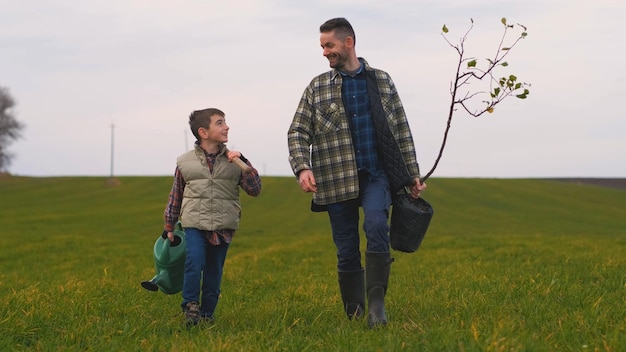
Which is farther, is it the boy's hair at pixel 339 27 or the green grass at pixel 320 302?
the boy's hair at pixel 339 27

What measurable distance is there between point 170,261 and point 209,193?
802mm

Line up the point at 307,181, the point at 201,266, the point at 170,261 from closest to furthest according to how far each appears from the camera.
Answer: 1. the point at 307,181
2. the point at 201,266
3. the point at 170,261

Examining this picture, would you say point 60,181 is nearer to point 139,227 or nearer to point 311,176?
point 139,227

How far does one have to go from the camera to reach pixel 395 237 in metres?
6.00

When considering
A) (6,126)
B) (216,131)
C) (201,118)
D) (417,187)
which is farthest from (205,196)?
(6,126)

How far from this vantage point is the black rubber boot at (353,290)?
6.14m

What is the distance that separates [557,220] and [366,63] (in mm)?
38504

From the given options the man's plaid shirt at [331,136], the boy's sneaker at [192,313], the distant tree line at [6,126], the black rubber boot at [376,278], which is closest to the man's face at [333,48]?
the man's plaid shirt at [331,136]

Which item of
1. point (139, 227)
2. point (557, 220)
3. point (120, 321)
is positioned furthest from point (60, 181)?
point (120, 321)

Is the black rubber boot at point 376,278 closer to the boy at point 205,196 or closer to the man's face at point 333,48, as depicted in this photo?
the boy at point 205,196

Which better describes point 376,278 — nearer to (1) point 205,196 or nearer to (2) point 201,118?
(1) point 205,196

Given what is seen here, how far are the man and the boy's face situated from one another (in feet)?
1.78

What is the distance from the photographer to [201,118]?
19.9 feet

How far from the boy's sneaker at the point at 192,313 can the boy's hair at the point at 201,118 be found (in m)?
1.34
